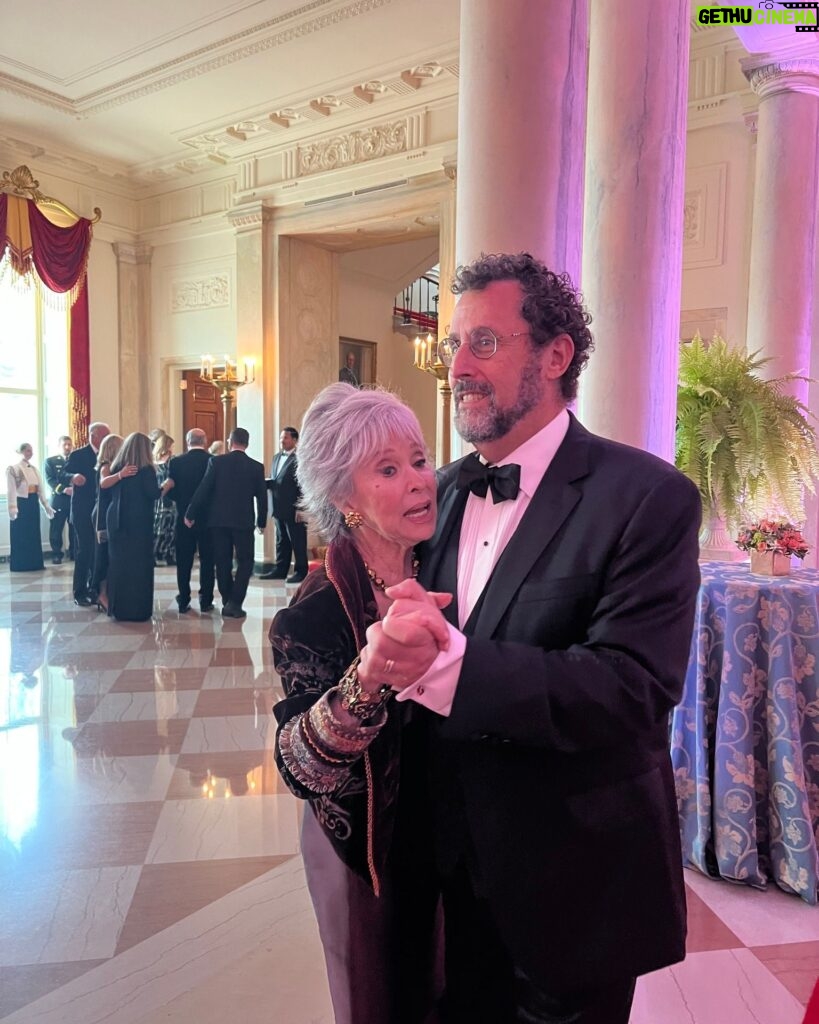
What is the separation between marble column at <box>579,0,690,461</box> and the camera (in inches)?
119

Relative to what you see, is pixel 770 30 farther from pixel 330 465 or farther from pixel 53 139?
pixel 53 139

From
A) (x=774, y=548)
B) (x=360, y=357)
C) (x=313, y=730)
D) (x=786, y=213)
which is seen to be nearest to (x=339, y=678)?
(x=313, y=730)

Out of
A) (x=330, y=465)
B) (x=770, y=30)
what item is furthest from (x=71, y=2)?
(x=330, y=465)

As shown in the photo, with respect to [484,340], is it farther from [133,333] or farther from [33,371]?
[133,333]

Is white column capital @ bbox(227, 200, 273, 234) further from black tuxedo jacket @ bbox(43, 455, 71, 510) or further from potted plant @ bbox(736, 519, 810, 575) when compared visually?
potted plant @ bbox(736, 519, 810, 575)

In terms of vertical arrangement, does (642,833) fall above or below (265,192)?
below

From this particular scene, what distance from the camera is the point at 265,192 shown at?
33.2 feet

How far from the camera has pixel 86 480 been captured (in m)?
8.41

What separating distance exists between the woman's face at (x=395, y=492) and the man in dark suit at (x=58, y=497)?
8536mm

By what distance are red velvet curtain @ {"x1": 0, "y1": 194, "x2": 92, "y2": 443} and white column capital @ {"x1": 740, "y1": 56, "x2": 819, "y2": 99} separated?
8.85 metres

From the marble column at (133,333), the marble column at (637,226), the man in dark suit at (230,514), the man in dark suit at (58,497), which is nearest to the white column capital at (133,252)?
the marble column at (133,333)

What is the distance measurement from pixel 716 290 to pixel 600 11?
4.23 meters

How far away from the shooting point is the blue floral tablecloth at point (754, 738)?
8.84ft

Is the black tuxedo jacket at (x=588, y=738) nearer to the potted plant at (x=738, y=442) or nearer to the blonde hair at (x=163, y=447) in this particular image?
the potted plant at (x=738, y=442)
